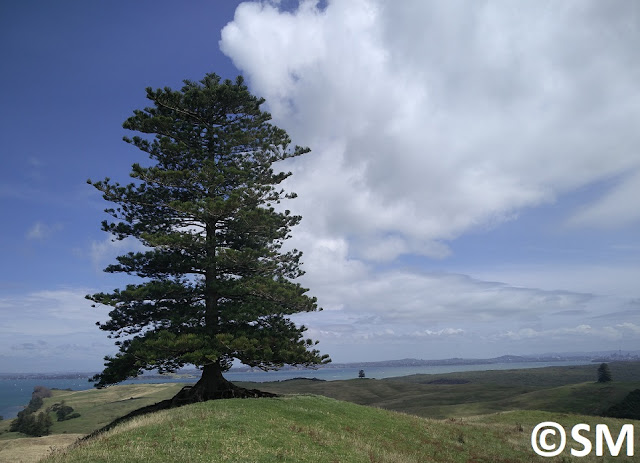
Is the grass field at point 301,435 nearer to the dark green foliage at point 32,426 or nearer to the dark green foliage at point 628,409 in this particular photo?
the dark green foliage at point 628,409

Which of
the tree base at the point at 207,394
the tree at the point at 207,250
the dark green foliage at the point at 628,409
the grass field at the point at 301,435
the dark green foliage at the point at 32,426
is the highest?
the tree at the point at 207,250

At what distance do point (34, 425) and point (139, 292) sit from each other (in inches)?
1646

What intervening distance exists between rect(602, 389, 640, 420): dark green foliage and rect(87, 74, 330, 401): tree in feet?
148

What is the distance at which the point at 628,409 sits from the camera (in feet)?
162

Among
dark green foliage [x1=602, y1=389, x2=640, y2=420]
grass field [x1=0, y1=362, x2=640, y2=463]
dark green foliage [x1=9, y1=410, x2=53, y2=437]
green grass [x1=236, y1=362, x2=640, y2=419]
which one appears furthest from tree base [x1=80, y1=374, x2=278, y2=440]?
dark green foliage [x1=602, y1=389, x2=640, y2=420]

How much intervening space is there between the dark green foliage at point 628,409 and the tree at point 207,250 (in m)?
45.0

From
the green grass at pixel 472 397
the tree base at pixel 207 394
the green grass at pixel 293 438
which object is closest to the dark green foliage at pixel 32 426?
Result: the green grass at pixel 472 397

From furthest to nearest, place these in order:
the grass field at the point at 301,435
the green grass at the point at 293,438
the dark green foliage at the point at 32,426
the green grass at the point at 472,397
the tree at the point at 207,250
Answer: the green grass at the point at 472,397
the dark green foliage at the point at 32,426
the tree at the point at 207,250
the grass field at the point at 301,435
the green grass at the point at 293,438

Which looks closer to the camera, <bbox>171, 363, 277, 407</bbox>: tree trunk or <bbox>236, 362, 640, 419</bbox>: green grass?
<bbox>171, 363, 277, 407</bbox>: tree trunk

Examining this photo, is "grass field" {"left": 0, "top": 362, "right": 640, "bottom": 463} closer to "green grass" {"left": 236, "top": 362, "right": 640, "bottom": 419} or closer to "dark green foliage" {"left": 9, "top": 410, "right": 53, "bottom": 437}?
"green grass" {"left": 236, "top": 362, "right": 640, "bottom": 419}

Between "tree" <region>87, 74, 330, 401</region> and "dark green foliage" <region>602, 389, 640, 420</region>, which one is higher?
"tree" <region>87, 74, 330, 401</region>

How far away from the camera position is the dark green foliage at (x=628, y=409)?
4803 cm

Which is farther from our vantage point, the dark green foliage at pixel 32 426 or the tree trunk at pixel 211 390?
the dark green foliage at pixel 32 426

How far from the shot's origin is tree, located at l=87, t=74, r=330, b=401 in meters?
23.1
